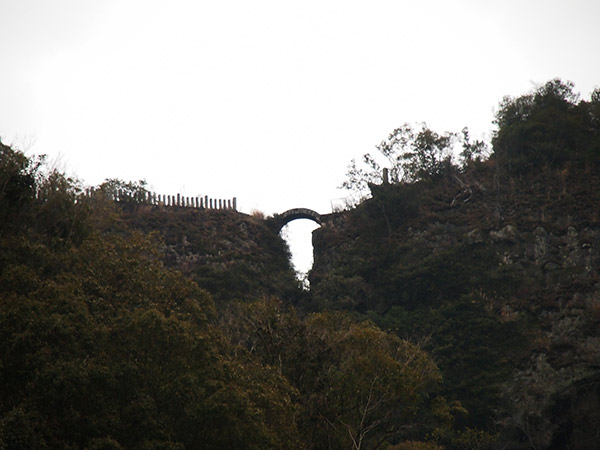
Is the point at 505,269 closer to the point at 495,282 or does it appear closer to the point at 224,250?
the point at 495,282

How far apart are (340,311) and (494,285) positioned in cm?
1088

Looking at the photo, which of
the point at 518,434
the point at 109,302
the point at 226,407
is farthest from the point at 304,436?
the point at 518,434

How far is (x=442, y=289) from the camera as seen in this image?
170 ft

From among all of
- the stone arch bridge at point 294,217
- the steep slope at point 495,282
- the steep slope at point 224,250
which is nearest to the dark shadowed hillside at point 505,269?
the steep slope at point 495,282

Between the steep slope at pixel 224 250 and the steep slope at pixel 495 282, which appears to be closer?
the steep slope at pixel 495 282

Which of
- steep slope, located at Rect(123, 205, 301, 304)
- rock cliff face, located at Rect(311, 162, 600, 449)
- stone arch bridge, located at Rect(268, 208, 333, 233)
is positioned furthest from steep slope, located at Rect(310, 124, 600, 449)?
steep slope, located at Rect(123, 205, 301, 304)

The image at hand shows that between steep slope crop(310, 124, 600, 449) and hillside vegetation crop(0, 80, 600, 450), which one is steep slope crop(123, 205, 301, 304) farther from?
steep slope crop(310, 124, 600, 449)

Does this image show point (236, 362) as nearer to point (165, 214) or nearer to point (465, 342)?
point (465, 342)

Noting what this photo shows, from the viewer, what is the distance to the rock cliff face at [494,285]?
41.1 meters

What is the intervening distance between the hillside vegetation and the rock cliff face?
0.13 meters

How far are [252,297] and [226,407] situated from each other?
A: 2868 centimetres

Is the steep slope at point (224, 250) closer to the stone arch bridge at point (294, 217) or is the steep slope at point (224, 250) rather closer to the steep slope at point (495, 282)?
the stone arch bridge at point (294, 217)

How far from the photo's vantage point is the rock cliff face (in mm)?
41125

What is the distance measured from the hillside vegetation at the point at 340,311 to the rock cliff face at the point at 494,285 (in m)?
0.13
